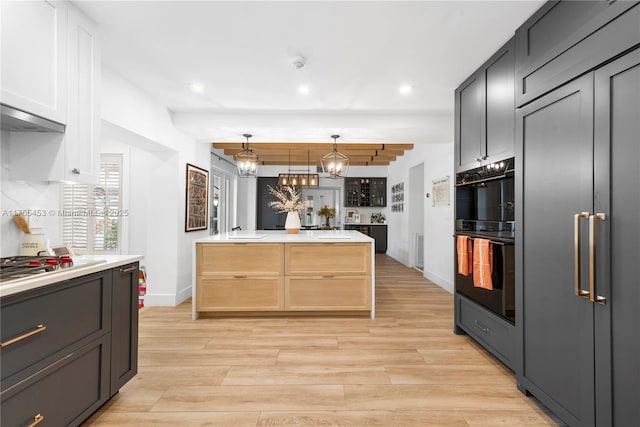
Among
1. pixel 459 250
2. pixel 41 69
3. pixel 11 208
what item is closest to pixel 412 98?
pixel 459 250

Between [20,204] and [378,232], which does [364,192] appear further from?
[20,204]

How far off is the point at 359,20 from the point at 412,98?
1.62 metres

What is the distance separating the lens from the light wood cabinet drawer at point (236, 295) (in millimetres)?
3623

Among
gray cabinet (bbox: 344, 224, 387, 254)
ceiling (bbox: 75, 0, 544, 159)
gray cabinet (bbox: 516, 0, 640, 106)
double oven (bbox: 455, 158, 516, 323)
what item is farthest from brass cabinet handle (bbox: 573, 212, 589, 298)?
gray cabinet (bbox: 344, 224, 387, 254)

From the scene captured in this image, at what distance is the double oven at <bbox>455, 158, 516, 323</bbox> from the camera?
2.28 meters

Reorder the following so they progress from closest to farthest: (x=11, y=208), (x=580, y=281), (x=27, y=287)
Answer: (x=27, y=287) → (x=580, y=281) → (x=11, y=208)

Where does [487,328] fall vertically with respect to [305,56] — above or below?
below

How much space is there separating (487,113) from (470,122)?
276 millimetres

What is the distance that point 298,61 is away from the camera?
262 centimetres

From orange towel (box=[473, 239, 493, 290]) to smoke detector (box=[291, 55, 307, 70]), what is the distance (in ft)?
6.73

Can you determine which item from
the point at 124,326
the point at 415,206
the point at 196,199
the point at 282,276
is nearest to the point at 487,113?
the point at 282,276

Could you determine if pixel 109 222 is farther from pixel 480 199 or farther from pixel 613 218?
pixel 613 218

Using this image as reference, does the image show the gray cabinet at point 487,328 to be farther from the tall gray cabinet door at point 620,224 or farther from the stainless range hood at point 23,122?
the stainless range hood at point 23,122

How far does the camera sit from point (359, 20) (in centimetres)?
214
